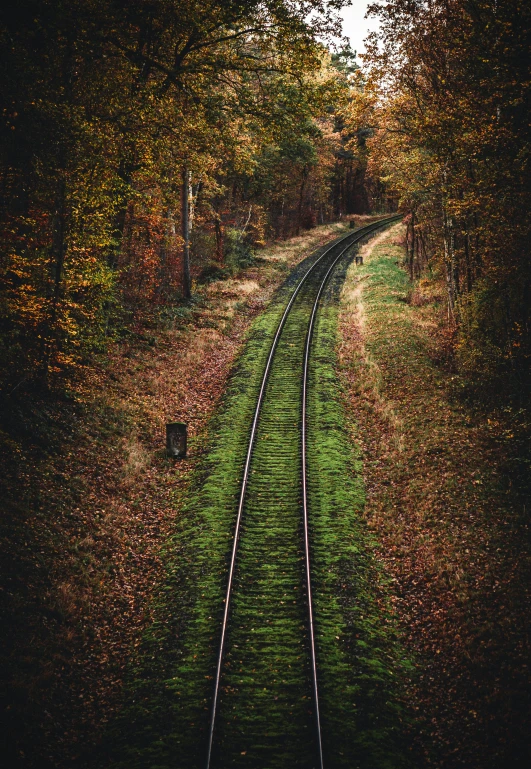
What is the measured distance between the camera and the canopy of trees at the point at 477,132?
9922 mm

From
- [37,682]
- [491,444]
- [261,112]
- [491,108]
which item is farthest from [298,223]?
[37,682]

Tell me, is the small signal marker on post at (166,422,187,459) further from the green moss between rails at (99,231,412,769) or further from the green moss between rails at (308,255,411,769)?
the green moss between rails at (308,255,411,769)

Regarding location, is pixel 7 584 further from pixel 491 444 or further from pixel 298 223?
pixel 298 223

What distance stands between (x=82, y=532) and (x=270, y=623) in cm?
420

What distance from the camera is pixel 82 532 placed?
8.96m

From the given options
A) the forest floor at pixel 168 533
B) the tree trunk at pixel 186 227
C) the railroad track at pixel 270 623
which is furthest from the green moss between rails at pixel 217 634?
the tree trunk at pixel 186 227

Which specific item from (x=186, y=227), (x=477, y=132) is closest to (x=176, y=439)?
(x=477, y=132)

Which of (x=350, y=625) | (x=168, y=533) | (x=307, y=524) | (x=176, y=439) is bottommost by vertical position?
(x=350, y=625)

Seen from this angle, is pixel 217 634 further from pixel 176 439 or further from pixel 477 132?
pixel 477 132

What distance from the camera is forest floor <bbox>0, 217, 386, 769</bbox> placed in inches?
241

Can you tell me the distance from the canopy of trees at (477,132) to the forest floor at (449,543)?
74.0 inches

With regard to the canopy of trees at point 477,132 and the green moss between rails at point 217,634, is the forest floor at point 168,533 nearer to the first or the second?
the green moss between rails at point 217,634

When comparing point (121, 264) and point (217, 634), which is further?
point (121, 264)

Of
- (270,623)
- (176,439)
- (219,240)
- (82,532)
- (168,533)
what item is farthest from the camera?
(219,240)
